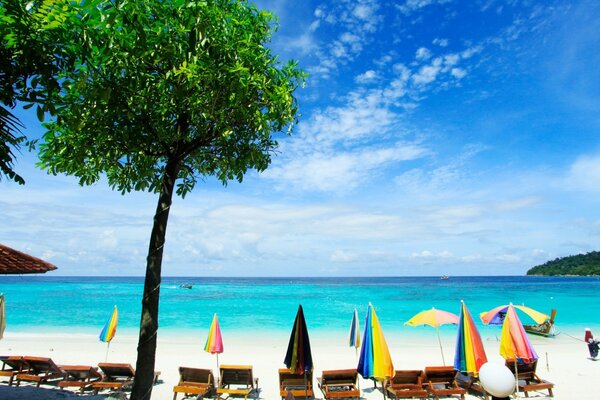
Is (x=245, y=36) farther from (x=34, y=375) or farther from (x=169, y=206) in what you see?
(x=34, y=375)

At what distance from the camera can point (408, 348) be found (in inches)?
791

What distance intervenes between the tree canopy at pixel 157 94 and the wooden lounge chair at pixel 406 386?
25.2 ft

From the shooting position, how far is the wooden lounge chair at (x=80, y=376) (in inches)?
412

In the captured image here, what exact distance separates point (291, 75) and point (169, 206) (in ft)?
7.84

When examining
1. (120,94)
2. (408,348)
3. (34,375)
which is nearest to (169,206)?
(120,94)

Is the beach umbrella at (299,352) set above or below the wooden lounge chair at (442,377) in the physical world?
above

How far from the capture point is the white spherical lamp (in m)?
2.91

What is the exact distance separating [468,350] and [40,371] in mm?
12170

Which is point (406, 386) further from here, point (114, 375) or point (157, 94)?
point (157, 94)

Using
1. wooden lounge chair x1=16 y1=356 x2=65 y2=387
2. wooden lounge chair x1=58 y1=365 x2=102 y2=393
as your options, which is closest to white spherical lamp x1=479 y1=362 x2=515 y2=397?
wooden lounge chair x1=58 y1=365 x2=102 y2=393

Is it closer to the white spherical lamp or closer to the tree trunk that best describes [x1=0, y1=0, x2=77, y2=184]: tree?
the tree trunk

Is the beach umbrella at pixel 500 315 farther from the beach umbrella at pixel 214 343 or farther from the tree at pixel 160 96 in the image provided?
the tree at pixel 160 96

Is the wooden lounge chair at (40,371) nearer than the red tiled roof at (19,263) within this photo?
No

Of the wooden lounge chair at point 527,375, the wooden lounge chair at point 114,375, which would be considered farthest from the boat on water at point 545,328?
the wooden lounge chair at point 114,375
